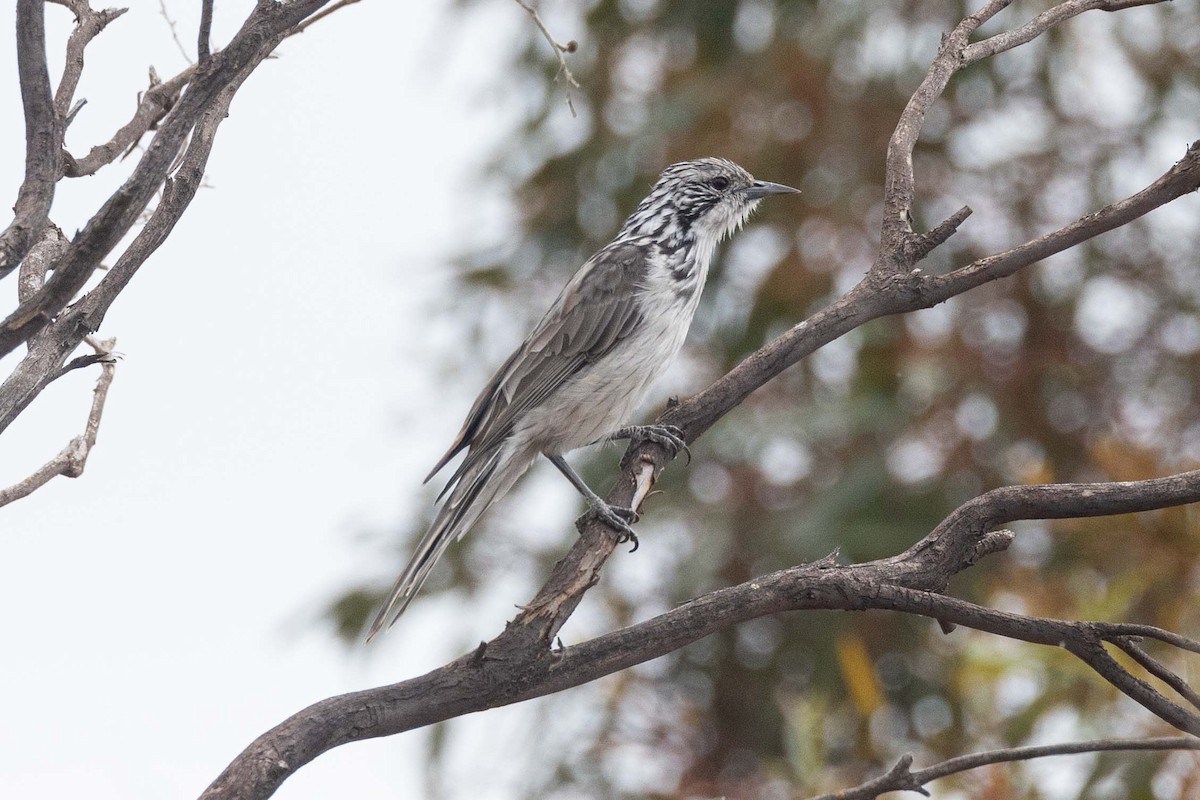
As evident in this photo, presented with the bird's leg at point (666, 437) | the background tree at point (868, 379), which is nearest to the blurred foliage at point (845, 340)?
the background tree at point (868, 379)

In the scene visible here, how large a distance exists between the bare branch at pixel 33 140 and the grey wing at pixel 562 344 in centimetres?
265

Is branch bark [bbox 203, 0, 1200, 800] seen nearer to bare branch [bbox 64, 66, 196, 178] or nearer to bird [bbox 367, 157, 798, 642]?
bare branch [bbox 64, 66, 196, 178]

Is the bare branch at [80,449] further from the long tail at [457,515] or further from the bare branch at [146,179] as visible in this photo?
the long tail at [457,515]

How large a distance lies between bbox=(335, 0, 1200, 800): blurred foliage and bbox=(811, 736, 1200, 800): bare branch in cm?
353

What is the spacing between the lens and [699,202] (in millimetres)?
5715

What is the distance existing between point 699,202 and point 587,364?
1.09m

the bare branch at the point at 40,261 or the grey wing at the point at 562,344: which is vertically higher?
the grey wing at the point at 562,344

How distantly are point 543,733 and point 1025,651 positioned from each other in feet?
9.52

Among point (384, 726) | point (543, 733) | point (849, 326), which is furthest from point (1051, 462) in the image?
point (384, 726)

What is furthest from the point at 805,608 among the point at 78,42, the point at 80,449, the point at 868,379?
the point at 868,379

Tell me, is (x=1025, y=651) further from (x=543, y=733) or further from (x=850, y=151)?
Answer: (x=850, y=151)

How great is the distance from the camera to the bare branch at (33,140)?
2.06 metres

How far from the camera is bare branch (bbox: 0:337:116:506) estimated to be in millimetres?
2559

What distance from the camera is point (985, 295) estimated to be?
791cm
